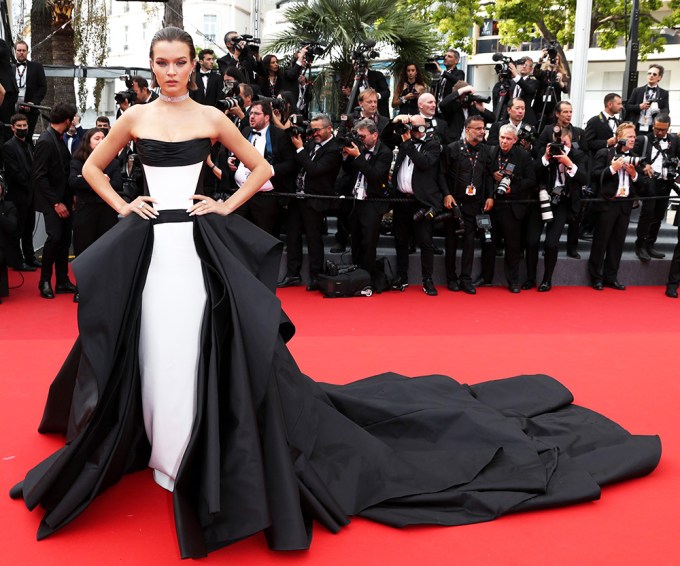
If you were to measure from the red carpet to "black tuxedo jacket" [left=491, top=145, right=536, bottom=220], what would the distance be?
863 millimetres

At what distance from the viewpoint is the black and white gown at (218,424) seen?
2.81 m

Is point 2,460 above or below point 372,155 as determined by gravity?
below

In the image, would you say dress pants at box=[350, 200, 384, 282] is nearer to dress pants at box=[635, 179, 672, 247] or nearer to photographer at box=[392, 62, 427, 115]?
photographer at box=[392, 62, 427, 115]

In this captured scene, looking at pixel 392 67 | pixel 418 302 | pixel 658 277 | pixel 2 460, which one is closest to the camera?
pixel 2 460

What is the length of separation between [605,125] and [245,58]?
4176 mm

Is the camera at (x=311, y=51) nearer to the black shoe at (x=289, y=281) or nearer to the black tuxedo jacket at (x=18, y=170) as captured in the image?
the black shoe at (x=289, y=281)

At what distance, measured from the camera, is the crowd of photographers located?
25.2 ft

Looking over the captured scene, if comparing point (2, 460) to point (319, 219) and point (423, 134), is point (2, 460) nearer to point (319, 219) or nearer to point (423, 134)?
point (319, 219)

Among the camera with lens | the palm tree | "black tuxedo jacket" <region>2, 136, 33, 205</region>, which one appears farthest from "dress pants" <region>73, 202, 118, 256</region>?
the palm tree

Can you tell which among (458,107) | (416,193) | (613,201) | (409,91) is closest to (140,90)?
(416,193)

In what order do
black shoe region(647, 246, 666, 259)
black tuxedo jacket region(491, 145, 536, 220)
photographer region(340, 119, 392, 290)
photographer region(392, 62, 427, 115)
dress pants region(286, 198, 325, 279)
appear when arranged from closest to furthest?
photographer region(340, 119, 392, 290)
dress pants region(286, 198, 325, 279)
black tuxedo jacket region(491, 145, 536, 220)
black shoe region(647, 246, 666, 259)
photographer region(392, 62, 427, 115)

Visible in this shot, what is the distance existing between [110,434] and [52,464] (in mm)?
230

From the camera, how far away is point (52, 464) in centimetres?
297

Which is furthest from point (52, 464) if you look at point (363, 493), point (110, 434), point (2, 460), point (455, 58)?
point (455, 58)
